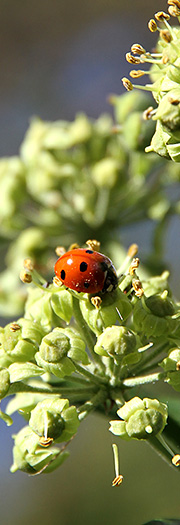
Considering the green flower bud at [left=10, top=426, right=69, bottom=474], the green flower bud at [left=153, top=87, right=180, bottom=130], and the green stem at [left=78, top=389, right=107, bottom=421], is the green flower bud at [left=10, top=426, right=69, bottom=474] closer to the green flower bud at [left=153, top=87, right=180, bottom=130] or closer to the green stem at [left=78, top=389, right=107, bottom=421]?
the green stem at [left=78, top=389, right=107, bottom=421]

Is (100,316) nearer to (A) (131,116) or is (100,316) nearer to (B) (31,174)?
(A) (131,116)

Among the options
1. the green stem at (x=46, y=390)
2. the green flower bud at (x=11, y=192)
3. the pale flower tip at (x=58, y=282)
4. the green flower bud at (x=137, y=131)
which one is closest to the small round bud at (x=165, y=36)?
the pale flower tip at (x=58, y=282)

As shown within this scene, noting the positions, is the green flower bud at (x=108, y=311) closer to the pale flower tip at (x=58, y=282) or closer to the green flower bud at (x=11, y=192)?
the pale flower tip at (x=58, y=282)

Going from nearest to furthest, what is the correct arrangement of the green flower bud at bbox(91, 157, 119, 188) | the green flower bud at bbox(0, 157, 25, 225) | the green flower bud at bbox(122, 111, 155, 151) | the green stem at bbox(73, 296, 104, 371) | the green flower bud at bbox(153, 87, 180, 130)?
the green flower bud at bbox(153, 87, 180, 130), the green stem at bbox(73, 296, 104, 371), the green flower bud at bbox(122, 111, 155, 151), the green flower bud at bbox(91, 157, 119, 188), the green flower bud at bbox(0, 157, 25, 225)

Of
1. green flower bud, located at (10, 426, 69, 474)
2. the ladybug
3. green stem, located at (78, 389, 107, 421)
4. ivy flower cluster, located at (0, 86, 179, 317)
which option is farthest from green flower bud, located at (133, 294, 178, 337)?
ivy flower cluster, located at (0, 86, 179, 317)

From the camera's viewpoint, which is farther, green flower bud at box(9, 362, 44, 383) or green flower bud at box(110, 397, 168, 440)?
green flower bud at box(9, 362, 44, 383)

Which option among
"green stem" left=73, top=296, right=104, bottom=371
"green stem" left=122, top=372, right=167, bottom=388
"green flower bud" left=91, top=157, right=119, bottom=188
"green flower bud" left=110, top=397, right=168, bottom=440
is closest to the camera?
"green flower bud" left=110, top=397, right=168, bottom=440
